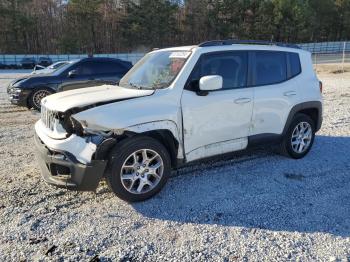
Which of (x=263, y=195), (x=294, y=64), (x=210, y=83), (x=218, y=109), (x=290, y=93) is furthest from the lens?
(x=294, y=64)

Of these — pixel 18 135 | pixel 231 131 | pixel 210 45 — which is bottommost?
pixel 18 135

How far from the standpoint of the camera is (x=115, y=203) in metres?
4.28

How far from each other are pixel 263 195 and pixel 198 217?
1020 mm

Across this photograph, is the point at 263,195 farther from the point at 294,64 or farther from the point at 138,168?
the point at 294,64

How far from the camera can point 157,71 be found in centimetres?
488

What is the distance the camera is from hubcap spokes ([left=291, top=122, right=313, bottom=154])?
5922mm

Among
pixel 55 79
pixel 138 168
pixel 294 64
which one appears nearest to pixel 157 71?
pixel 138 168

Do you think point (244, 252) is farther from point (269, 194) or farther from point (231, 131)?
point (231, 131)

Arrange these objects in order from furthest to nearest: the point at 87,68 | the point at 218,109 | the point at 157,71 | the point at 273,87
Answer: the point at 87,68 < the point at 273,87 < the point at 157,71 < the point at 218,109

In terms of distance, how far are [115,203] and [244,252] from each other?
5.39 feet

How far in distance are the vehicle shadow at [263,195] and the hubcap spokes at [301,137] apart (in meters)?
0.20

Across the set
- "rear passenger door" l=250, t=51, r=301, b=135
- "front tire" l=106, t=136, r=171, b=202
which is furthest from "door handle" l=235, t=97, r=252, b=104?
"front tire" l=106, t=136, r=171, b=202

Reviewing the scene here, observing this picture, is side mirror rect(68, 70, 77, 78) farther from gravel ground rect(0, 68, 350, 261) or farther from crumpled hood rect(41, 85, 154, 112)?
crumpled hood rect(41, 85, 154, 112)

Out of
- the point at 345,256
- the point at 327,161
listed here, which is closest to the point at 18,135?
the point at 327,161
